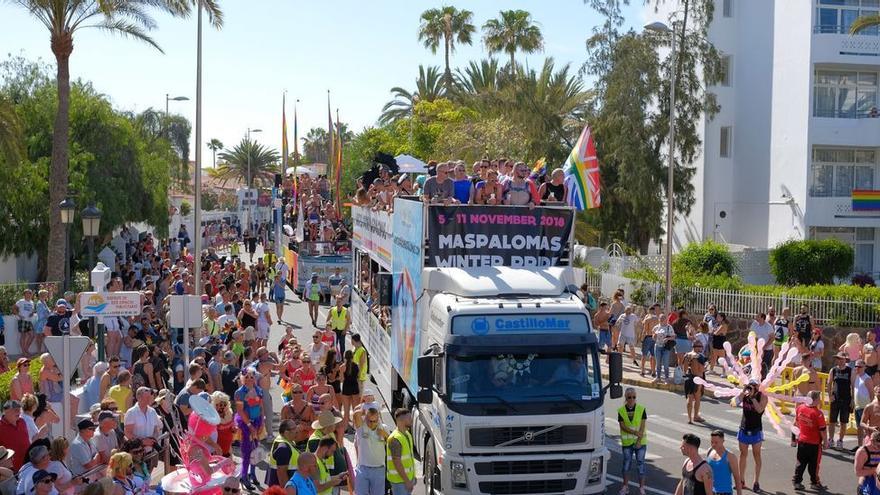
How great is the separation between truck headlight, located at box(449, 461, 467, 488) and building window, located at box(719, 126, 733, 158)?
33.7m

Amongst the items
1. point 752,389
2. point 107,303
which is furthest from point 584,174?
point 107,303

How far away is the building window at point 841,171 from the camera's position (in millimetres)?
38031

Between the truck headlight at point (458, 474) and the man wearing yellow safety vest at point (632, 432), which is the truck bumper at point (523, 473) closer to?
the truck headlight at point (458, 474)

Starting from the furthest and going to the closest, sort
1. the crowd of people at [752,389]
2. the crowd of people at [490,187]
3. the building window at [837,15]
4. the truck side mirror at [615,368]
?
the building window at [837,15], the crowd of people at [490,187], the truck side mirror at [615,368], the crowd of people at [752,389]

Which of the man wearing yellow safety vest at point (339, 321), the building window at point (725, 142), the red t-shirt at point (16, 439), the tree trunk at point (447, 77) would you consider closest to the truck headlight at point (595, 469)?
the red t-shirt at point (16, 439)

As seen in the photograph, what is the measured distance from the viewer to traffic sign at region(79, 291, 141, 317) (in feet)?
48.4

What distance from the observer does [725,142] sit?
1634 inches

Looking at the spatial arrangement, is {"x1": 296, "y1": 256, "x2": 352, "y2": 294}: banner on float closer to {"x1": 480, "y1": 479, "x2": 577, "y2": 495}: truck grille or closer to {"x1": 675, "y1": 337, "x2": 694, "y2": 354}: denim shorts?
{"x1": 675, "y1": 337, "x2": 694, "y2": 354}: denim shorts

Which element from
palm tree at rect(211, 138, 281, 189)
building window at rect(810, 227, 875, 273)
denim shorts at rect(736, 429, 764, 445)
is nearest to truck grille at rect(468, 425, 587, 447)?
denim shorts at rect(736, 429, 764, 445)

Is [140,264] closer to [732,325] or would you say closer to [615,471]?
[732,325]

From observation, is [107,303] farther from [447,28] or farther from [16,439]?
[447,28]

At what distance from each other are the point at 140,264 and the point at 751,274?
22224 millimetres

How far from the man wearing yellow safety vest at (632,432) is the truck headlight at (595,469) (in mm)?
2006

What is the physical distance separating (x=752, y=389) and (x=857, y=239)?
29458 mm
